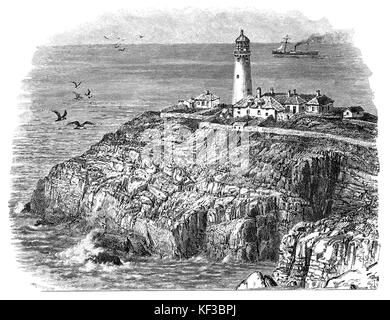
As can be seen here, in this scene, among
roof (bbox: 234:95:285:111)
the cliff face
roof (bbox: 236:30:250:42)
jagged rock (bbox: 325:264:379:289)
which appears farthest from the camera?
roof (bbox: 236:30:250:42)

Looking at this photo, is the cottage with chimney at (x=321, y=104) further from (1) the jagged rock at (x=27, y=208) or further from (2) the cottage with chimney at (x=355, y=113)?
(1) the jagged rock at (x=27, y=208)

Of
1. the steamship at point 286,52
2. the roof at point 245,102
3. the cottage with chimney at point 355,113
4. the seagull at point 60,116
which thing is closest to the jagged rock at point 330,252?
the cottage with chimney at point 355,113

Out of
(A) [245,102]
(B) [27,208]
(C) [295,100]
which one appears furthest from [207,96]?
(B) [27,208]

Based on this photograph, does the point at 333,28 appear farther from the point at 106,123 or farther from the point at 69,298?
the point at 69,298

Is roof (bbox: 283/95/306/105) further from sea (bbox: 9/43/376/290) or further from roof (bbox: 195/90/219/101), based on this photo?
roof (bbox: 195/90/219/101)

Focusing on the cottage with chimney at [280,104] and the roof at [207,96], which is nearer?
the cottage with chimney at [280,104]

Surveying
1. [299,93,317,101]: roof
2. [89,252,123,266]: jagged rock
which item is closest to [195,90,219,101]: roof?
[299,93,317,101]: roof

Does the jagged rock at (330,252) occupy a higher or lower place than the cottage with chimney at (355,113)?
lower
